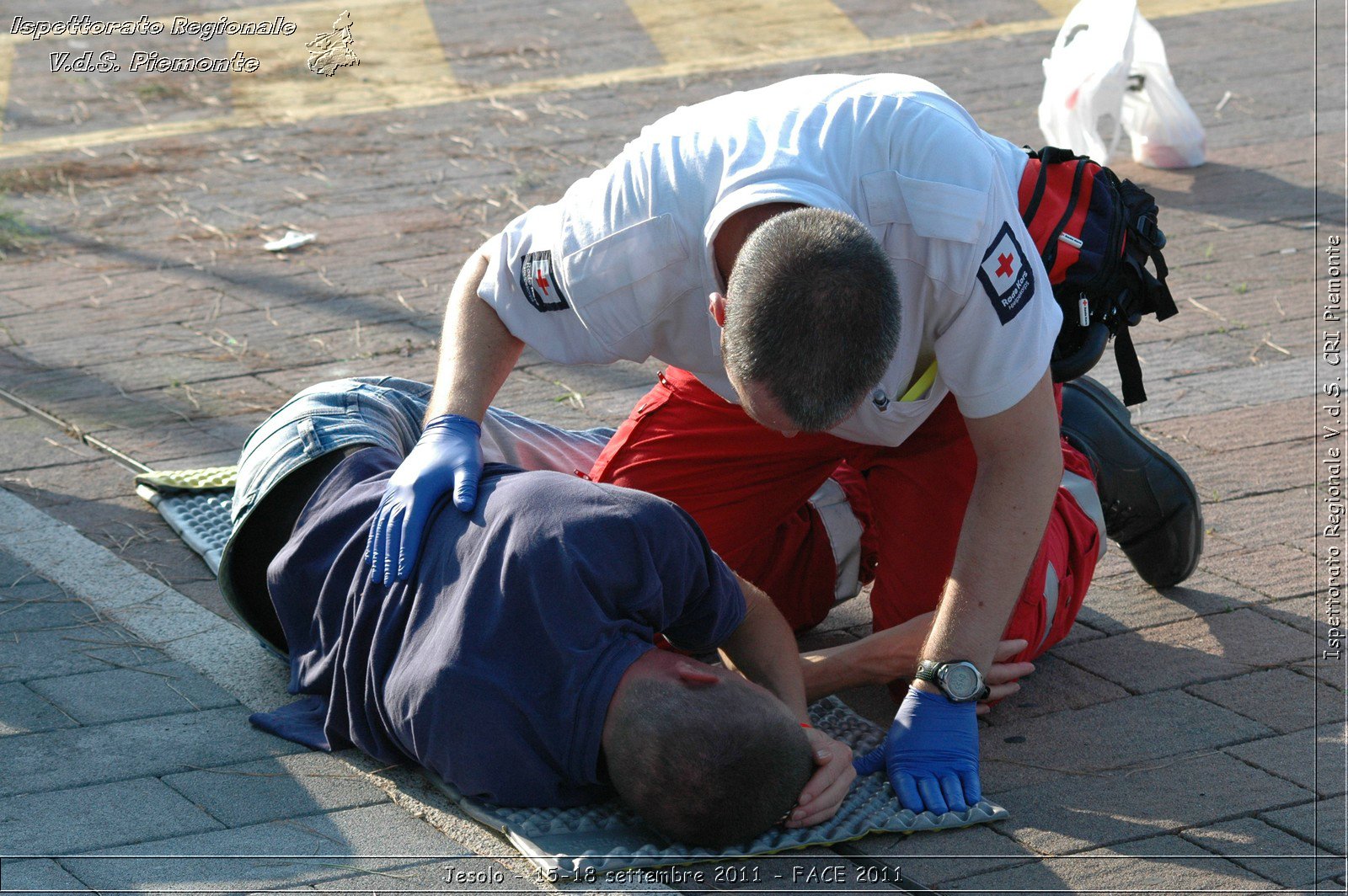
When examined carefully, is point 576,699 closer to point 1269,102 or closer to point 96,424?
point 96,424

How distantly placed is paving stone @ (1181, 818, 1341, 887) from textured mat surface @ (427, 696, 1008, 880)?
13.4 inches

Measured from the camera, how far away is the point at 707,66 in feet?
27.2

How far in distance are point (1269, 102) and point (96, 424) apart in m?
5.75

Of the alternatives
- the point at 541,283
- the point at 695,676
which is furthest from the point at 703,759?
the point at 541,283

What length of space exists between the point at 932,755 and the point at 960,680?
0.51 ft

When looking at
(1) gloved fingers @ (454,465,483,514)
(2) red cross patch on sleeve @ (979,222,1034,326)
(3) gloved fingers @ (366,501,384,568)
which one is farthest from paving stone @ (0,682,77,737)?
(2) red cross patch on sleeve @ (979,222,1034,326)

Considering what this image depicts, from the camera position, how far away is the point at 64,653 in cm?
288

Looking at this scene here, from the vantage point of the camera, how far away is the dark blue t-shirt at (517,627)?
2.28 meters

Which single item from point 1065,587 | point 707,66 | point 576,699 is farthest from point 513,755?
point 707,66

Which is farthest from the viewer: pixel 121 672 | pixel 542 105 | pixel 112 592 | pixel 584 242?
pixel 542 105

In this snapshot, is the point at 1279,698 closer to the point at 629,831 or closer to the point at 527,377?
the point at 629,831

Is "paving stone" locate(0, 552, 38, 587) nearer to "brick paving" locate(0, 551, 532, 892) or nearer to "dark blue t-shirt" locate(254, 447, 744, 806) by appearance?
"brick paving" locate(0, 551, 532, 892)

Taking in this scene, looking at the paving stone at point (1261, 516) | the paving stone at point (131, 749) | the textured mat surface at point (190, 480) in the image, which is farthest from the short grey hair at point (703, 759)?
the textured mat surface at point (190, 480)

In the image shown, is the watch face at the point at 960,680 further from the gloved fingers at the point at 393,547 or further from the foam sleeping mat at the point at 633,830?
the gloved fingers at the point at 393,547
